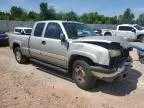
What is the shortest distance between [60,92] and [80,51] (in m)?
1.26

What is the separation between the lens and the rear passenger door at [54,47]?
665cm

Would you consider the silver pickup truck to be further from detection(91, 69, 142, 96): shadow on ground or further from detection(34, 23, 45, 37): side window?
detection(91, 69, 142, 96): shadow on ground

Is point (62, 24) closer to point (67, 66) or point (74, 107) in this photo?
point (67, 66)

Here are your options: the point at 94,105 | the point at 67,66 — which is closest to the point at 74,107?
the point at 94,105

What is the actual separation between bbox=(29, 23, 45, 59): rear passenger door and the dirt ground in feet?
2.37

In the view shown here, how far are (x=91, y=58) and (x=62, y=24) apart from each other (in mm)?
1833

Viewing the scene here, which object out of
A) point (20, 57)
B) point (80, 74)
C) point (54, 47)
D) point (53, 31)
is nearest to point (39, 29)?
point (53, 31)

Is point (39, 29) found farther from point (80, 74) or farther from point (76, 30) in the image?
point (80, 74)

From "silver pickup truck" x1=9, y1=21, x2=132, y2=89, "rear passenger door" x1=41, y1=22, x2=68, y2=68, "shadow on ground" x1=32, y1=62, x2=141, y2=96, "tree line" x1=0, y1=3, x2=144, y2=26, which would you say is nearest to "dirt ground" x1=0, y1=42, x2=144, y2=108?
"shadow on ground" x1=32, y1=62, x2=141, y2=96

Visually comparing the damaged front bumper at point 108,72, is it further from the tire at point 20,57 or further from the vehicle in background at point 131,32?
the vehicle in background at point 131,32

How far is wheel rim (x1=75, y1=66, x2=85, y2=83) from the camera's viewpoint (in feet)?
19.9

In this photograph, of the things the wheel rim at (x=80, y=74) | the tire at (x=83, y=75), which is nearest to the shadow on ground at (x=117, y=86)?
the tire at (x=83, y=75)

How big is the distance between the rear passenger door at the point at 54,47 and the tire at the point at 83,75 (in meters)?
0.56

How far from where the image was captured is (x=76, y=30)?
700cm
